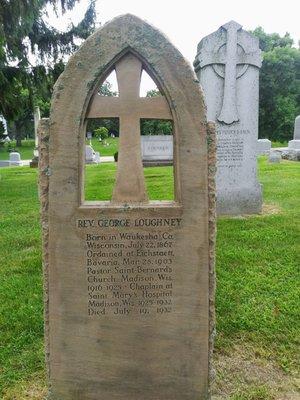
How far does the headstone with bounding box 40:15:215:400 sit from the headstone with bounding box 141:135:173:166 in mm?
14141

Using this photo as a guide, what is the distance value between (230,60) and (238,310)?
456 centimetres

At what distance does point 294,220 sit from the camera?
668cm

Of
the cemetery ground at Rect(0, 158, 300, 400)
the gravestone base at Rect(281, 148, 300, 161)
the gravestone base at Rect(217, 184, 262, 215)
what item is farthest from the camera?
the gravestone base at Rect(281, 148, 300, 161)

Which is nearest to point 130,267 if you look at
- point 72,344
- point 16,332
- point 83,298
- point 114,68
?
point 83,298

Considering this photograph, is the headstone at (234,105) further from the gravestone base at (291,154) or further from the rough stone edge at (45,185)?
the gravestone base at (291,154)

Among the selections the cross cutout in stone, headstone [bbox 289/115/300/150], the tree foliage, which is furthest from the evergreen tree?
the tree foliage

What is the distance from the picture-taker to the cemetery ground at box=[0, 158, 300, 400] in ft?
9.26

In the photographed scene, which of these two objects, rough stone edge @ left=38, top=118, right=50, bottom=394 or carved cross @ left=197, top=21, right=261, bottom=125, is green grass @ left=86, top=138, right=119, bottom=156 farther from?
rough stone edge @ left=38, top=118, right=50, bottom=394

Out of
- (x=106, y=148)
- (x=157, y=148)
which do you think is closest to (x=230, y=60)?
(x=157, y=148)

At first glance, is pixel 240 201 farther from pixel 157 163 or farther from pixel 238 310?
pixel 157 163

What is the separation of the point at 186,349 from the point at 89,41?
6.03ft

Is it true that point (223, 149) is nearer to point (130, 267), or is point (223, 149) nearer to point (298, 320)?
point (298, 320)

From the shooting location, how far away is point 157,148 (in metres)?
16.7

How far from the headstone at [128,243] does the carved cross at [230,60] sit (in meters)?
4.92
